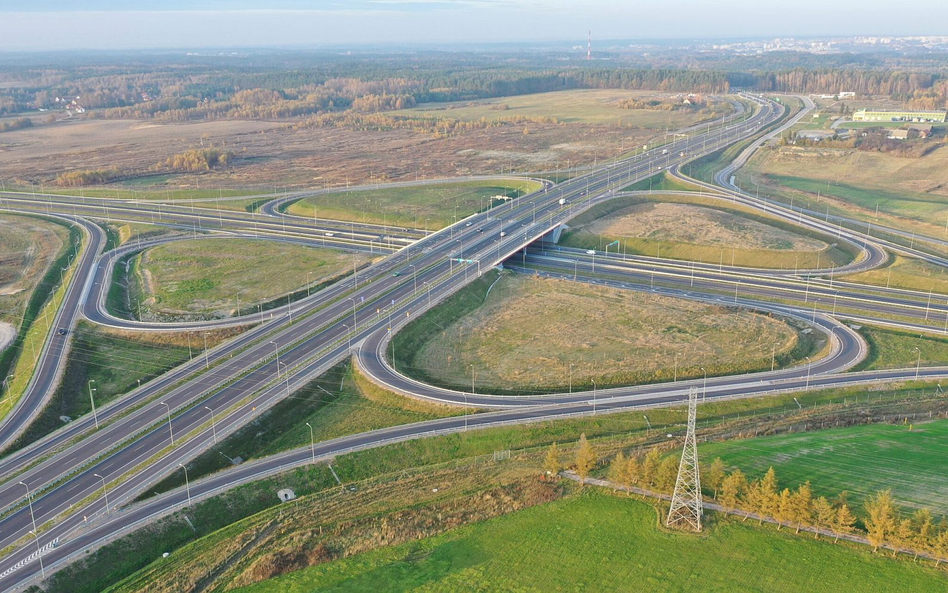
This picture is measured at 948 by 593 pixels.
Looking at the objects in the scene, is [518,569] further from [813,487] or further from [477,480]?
[813,487]

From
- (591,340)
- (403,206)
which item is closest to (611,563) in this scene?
(591,340)

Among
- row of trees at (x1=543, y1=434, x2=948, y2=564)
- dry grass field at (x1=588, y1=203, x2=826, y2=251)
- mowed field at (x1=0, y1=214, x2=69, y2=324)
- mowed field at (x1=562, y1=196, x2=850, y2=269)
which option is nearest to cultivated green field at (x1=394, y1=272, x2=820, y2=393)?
row of trees at (x1=543, y1=434, x2=948, y2=564)

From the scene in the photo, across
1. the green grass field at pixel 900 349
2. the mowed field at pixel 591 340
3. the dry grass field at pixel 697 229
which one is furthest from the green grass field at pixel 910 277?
the mowed field at pixel 591 340

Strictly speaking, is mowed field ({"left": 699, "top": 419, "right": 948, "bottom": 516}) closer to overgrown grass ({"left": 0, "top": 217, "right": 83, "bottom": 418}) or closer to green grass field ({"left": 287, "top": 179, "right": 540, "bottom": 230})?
overgrown grass ({"left": 0, "top": 217, "right": 83, "bottom": 418})

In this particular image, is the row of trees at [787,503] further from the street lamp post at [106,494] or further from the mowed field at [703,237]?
the mowed field at [703,237]

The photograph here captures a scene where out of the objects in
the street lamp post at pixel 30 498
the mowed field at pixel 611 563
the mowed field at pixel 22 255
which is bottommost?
the mowed field at pixel 611 563

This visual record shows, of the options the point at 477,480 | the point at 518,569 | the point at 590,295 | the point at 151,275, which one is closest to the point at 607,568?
the point at 518,569
